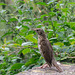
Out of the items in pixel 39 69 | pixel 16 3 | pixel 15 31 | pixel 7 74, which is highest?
pixel 16 3

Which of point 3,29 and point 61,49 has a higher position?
point 3,29

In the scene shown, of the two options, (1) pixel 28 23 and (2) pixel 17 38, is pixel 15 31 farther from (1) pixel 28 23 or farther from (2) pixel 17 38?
(1) pixel 28 23

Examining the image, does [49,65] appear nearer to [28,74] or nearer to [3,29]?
[28,74]

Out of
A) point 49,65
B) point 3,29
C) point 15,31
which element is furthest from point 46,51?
point 3,29

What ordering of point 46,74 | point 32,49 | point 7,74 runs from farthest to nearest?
point 7,74 < point 32,49 < point 46,74

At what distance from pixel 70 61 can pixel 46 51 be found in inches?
35.6

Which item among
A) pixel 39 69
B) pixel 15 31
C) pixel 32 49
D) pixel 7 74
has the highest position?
pixel 15 31

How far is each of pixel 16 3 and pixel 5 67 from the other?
5.82 ft

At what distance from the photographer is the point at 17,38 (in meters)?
3.96

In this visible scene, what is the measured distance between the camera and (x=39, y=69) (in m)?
3.08

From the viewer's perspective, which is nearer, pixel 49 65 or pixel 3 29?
pixel 49 65

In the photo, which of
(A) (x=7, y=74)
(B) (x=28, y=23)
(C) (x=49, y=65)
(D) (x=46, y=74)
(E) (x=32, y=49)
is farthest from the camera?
(B) (x=28, y=23)

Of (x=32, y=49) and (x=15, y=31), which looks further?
(x=15, y=31)

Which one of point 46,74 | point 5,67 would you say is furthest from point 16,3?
point 46,74
